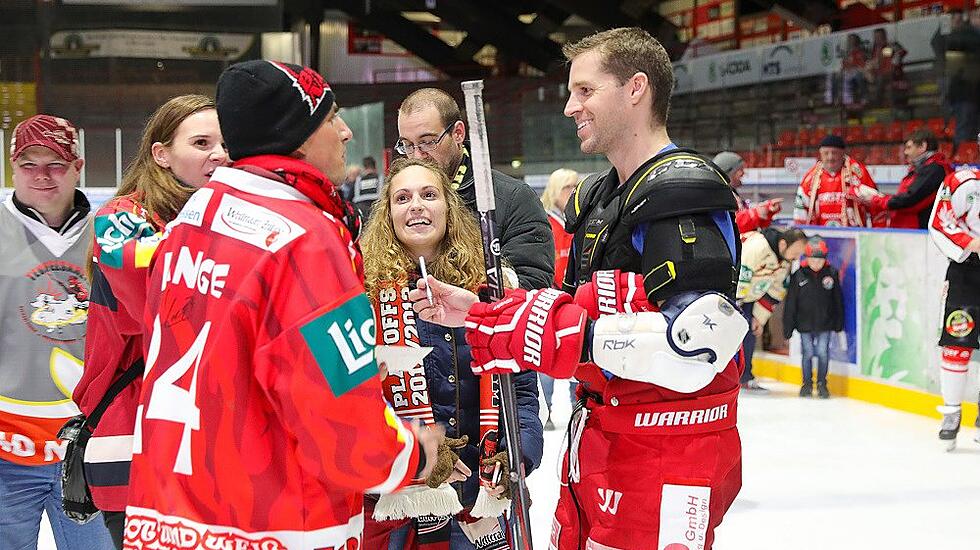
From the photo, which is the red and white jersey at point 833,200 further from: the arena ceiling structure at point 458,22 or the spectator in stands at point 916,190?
the arena ceiling structure at point 458,22

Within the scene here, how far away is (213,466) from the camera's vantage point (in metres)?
1.50

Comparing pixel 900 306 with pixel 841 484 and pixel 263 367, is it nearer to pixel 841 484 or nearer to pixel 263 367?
pixel 841 484

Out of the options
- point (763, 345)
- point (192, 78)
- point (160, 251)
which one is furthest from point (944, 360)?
point (192, 78)

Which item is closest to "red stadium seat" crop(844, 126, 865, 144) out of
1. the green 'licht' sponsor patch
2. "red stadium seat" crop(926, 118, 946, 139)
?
"red stadium seat" crop(926, 118, 946, 139)

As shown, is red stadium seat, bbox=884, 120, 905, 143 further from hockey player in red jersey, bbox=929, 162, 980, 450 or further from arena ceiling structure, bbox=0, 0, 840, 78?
hockey player in red jersey, bbox=929, 162, 980, 450

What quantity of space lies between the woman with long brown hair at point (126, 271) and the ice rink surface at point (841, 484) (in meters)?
2.54

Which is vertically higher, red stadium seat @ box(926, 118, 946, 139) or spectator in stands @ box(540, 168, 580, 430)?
red stadium seat @ box(926, 118, 946, 139)

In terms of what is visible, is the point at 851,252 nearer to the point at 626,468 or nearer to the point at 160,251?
the point at 626,468

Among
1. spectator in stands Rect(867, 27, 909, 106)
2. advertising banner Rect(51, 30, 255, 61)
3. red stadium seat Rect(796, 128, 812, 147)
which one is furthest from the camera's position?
advertising banner Rect(51, 30, 255, 61)

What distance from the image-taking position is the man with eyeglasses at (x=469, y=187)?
299 centimetres

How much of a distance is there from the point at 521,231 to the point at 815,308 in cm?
484

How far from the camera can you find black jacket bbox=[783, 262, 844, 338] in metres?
7.38

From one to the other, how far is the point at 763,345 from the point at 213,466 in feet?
24.6

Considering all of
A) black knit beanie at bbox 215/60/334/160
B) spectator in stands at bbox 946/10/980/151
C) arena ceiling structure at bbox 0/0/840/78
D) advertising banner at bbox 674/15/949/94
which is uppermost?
arena ceiling structure at bbox 0/0/840/78
